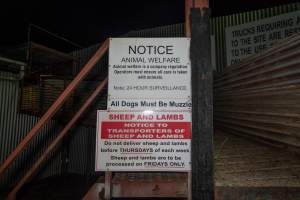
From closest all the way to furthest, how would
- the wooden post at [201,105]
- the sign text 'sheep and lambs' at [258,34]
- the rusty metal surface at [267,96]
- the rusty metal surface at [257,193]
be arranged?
the rusty metal surface at [257,193] < the wooden post at [201,105] < the rusty metal surface at [267,96] < the sign text 'sheep and lambs' at [258,34]

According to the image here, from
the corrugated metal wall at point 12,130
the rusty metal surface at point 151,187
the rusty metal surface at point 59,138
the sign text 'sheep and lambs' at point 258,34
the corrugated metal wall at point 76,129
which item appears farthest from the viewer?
the corrugated metal wall at point 12,130

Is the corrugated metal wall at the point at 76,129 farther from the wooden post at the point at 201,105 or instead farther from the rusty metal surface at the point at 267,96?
the wooden post at the point at 201,105

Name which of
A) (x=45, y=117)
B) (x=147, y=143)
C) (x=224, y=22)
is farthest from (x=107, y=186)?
(x=224, y=22)

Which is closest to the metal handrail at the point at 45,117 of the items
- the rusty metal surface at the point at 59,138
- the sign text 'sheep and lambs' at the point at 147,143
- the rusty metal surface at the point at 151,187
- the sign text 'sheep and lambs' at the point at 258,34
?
the sign text 'sheep and lambs' at the point at 147,143

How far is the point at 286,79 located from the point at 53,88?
938 cm

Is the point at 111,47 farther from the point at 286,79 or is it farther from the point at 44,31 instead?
the point at 44,31

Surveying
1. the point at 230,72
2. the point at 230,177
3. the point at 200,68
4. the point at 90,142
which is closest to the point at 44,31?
the point at 90,142

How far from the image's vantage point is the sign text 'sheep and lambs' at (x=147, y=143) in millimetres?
2795

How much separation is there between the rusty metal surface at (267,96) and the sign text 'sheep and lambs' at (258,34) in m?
3.11

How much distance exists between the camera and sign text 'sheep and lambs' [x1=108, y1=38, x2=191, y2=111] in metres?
2.87

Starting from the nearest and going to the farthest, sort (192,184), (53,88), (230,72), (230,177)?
(192,184) < (230,177) < (230,72) < (53,88)

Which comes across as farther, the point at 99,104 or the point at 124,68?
the point at 99,104

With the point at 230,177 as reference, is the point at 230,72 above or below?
above

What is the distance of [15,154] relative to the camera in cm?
274
